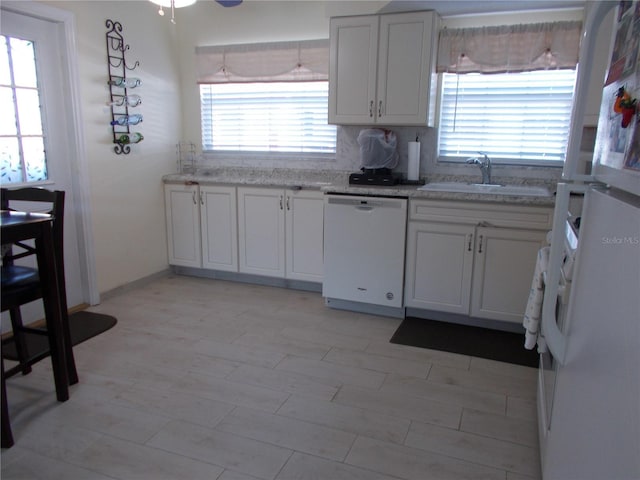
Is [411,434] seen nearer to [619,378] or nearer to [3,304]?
[619,378]

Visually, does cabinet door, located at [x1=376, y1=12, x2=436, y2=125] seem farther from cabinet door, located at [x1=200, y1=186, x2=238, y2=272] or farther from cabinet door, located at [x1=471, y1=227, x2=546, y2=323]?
cabinet door, located at [x1=200, y1=186, x2=238, y2=272]

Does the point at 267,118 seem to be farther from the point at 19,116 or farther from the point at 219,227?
the point at 19,116

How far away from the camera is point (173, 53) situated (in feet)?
14.0

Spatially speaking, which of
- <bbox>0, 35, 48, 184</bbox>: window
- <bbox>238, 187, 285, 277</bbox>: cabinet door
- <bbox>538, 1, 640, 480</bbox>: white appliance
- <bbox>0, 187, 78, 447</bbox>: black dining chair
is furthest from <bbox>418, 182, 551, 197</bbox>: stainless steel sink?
<bbox>0, 35, 48, 184</bbox>: window

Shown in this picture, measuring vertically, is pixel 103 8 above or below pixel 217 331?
above

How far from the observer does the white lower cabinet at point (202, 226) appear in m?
4.06

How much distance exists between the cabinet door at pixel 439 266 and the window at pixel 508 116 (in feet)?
2.82

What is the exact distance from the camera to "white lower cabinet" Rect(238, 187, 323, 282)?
12.4 feet

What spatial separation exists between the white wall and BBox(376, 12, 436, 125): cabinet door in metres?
2.00

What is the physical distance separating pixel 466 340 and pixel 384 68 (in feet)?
6.51

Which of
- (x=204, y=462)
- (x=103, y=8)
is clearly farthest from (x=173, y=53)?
(x=204, y=462)

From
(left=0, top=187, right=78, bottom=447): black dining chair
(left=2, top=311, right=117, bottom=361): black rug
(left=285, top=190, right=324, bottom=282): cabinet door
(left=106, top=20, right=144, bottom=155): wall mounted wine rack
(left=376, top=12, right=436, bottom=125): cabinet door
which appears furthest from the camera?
(left=285, top=190, right=324, bottom=282): cabinet door

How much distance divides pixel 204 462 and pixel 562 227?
1.57 meters

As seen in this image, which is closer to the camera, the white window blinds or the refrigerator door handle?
the refrigerator door handle
